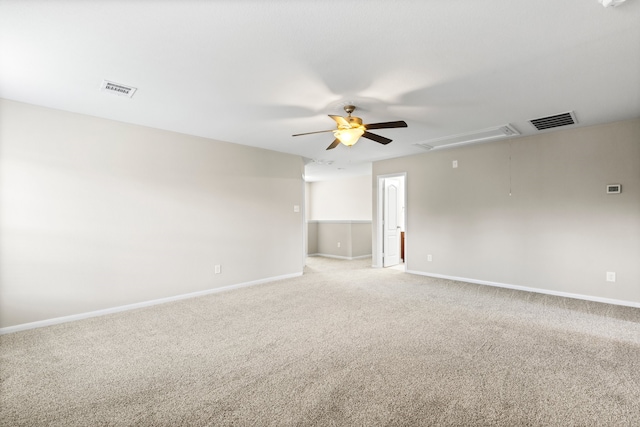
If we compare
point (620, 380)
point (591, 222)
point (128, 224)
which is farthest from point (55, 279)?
point (591, 222)

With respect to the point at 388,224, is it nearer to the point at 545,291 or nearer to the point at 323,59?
the point at 545,291

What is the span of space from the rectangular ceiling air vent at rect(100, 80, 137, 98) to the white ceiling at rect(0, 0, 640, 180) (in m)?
0.05

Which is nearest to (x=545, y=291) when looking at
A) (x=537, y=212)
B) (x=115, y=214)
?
(x=537, y=212)

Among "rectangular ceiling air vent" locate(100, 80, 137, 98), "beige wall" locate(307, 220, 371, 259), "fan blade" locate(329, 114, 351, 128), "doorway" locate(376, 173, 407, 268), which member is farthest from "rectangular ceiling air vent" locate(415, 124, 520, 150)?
"rectangular ceiling air vent" locate(100, 80, 137, 98)

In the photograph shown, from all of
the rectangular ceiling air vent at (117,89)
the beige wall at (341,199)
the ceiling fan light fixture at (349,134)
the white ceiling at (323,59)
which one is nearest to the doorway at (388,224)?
the beige wall at (341,199)

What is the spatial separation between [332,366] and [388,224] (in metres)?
4.83

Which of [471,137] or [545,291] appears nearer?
[545,291]

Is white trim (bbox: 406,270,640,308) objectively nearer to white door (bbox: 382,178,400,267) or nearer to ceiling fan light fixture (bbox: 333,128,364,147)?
white door (bbox: 382,178,400,267)

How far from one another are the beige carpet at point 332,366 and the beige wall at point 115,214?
0.42 metres

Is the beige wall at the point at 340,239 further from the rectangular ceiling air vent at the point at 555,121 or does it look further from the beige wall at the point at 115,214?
the rectangular ceiling air vent at the point at 555,121

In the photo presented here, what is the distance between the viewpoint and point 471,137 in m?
4.65

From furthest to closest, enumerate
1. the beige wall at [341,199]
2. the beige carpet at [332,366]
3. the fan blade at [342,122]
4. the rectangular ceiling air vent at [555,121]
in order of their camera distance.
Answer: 1. the beige wall at [341,199]
2. the rectangular ceiling air vent at [555,121]
3. the fan blade at [342,122]
4. the beige carpet at [332,366]

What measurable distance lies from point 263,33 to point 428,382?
2703 millimetres

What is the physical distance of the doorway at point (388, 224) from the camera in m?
6.61
